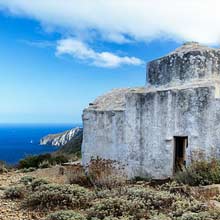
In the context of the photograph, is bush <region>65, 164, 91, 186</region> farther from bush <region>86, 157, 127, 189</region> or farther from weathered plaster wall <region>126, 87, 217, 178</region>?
weathered plaster wall <region>126, 87, 217, 178</region>

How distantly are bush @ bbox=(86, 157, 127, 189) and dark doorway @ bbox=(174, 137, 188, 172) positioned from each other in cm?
185

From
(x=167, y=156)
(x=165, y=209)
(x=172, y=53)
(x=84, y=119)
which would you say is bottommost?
(x=165, y=209)

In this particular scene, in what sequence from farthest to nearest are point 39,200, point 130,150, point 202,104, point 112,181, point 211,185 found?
point 130,150 < point 202,104 < point 112,181 < point 211,185 < point 39,200

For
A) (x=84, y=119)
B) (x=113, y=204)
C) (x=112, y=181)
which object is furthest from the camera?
(x=84, y=119)

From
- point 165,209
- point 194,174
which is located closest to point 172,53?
point 194,174

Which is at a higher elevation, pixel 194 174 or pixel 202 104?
pixel 202 104

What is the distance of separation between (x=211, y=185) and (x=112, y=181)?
2.65 m

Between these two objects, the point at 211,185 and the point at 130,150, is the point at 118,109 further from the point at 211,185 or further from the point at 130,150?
the point at 211,185

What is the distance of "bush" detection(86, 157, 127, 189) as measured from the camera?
440 inches

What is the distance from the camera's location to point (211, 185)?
34.1 ft

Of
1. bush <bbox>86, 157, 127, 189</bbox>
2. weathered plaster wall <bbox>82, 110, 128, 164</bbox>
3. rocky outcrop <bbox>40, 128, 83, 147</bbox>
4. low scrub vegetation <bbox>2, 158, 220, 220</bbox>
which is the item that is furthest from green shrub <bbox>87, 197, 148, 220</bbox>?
rocky outcrop <bbox>40, 128, 83, 147</bbox>

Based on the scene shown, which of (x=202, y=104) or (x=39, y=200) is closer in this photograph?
(x=39, y=200)

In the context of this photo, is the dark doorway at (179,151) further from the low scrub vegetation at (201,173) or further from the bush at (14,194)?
the bush at (14,194)

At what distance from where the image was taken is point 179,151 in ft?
43.9
